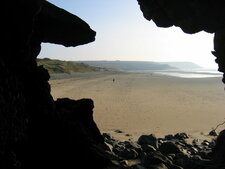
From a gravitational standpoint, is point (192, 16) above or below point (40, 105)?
above

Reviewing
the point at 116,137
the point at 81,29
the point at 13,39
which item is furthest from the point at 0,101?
the point at 116,137

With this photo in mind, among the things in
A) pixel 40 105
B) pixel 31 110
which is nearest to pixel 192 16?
pixel 40 105

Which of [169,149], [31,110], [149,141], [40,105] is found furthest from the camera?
[149,141]

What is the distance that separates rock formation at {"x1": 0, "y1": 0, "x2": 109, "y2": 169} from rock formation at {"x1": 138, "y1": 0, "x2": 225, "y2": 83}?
5.07 meters

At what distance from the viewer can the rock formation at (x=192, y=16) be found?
11.8 metres

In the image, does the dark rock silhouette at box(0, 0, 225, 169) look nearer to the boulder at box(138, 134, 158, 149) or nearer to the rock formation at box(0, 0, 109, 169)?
the rock formation at box(0, 0, 109, 169)

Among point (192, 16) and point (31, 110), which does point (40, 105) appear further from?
point (192, 16)

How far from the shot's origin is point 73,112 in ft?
34.6

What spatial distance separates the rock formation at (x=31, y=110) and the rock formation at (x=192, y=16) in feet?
16.6

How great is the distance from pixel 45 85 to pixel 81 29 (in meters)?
3.54

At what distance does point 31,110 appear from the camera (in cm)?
791

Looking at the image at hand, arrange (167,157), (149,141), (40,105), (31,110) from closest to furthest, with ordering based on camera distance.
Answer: (31,110), (40,105), (167,157), (149,141)

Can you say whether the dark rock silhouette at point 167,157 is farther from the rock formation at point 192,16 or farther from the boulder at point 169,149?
the rock formation at point 192,16

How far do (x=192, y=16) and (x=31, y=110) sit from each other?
27.7 feet
